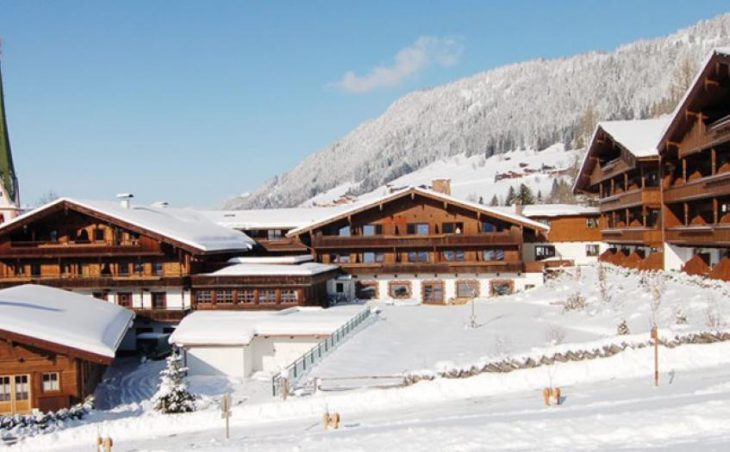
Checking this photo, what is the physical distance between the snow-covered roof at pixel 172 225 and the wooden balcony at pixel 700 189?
2451 centimetres

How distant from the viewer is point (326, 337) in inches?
1092

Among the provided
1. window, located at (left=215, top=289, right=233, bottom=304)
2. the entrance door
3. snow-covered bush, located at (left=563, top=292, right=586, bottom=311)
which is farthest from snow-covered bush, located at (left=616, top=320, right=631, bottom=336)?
window, located at (left=215, top=289, right=233, bottom=304)

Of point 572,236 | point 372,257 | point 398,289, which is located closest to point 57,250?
point 372,257

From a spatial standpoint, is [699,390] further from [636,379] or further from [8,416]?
[8,416]

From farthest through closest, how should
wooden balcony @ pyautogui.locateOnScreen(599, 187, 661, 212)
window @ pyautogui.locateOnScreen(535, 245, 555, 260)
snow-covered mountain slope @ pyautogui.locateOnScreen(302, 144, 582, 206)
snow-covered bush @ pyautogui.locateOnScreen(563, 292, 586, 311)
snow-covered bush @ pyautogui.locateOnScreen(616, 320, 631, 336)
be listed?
snow-covered mountain slope @ pyautogui.locateOnScreen(302, 144, 582, 206) < window @ pyautogui.locateOnScreen(535, 245, 555, 260) < wooden balcony @ pyautogui.locateOnScreen(599, 187, 661, 212) < snow-covered bush @ pyautogui.locateOnScreen(563, 292, 586, 311) < snow-covered bush @ pyautogui.locateOnScreen(616, 320, 631, 336)

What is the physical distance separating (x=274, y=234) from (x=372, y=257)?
9.19m

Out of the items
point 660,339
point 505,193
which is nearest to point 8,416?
point 660,339

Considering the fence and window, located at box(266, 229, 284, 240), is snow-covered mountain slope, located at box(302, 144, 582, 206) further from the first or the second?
the fence

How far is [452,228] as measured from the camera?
Answer: 4203 centimetres

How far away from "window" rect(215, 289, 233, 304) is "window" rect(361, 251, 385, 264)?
966cm

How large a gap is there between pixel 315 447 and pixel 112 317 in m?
17.1

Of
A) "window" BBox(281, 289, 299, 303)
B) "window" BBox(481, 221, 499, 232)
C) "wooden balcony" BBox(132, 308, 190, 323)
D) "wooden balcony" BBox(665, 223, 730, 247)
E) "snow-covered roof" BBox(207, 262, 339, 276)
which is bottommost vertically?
"wooden balcony" BBox(132, 308, 190, 323)

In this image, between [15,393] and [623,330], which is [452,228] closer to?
[623,330]

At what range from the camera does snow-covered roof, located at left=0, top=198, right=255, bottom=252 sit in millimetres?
35719
